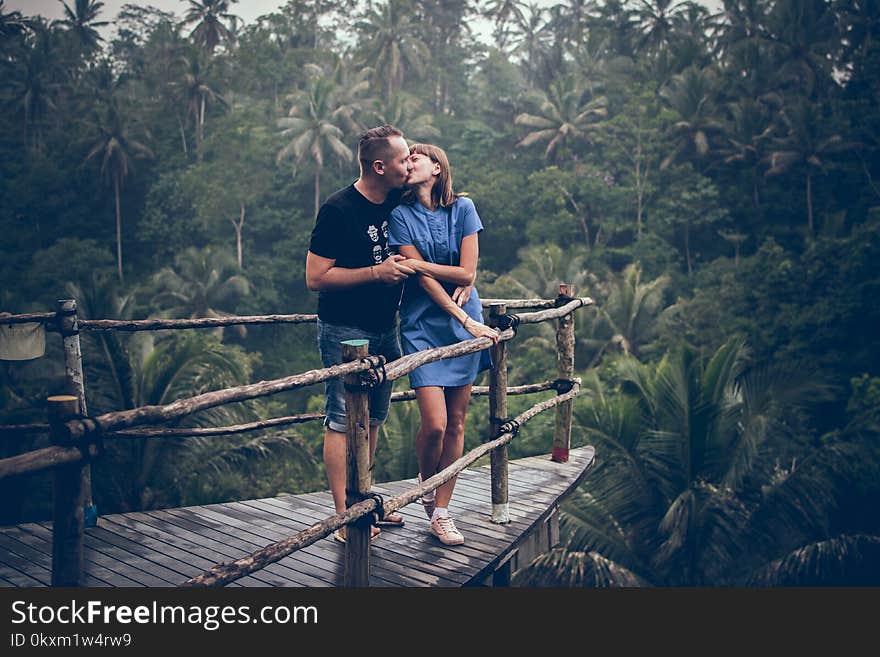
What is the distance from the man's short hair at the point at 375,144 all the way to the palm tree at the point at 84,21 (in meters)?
42.0

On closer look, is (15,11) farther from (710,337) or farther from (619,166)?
(710,337)

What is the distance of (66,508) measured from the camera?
1920mm

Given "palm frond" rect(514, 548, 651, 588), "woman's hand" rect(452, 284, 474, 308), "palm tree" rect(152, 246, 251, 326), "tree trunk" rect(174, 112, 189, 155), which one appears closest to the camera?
"woman's hand" rect(452, 284, 474, 308)

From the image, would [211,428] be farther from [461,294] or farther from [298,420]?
[461,294]

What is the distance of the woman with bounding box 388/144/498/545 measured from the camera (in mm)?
3145

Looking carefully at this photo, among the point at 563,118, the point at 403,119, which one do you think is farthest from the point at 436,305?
the point at 403,119

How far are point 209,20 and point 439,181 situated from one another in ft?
128

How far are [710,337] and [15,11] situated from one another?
3174cm

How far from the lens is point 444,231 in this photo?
324cm

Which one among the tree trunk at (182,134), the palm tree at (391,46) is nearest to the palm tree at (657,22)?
the palm tree at (391,46)

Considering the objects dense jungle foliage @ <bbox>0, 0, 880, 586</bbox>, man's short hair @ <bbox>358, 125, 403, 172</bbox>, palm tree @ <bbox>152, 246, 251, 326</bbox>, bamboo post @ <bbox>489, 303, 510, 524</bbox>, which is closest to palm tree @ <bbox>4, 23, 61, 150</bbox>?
dense jungle foliage @ <bbox>0, 0, 880, 586</bbox>

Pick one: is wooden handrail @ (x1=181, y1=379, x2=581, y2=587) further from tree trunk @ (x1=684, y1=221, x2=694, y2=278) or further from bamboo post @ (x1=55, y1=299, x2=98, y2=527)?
tree trunk @ (x1=684, y1=221, x2=694, y2=278)

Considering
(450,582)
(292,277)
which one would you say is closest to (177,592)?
(450,582)

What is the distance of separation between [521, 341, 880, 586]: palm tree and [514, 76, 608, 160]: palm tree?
23.6 meters
